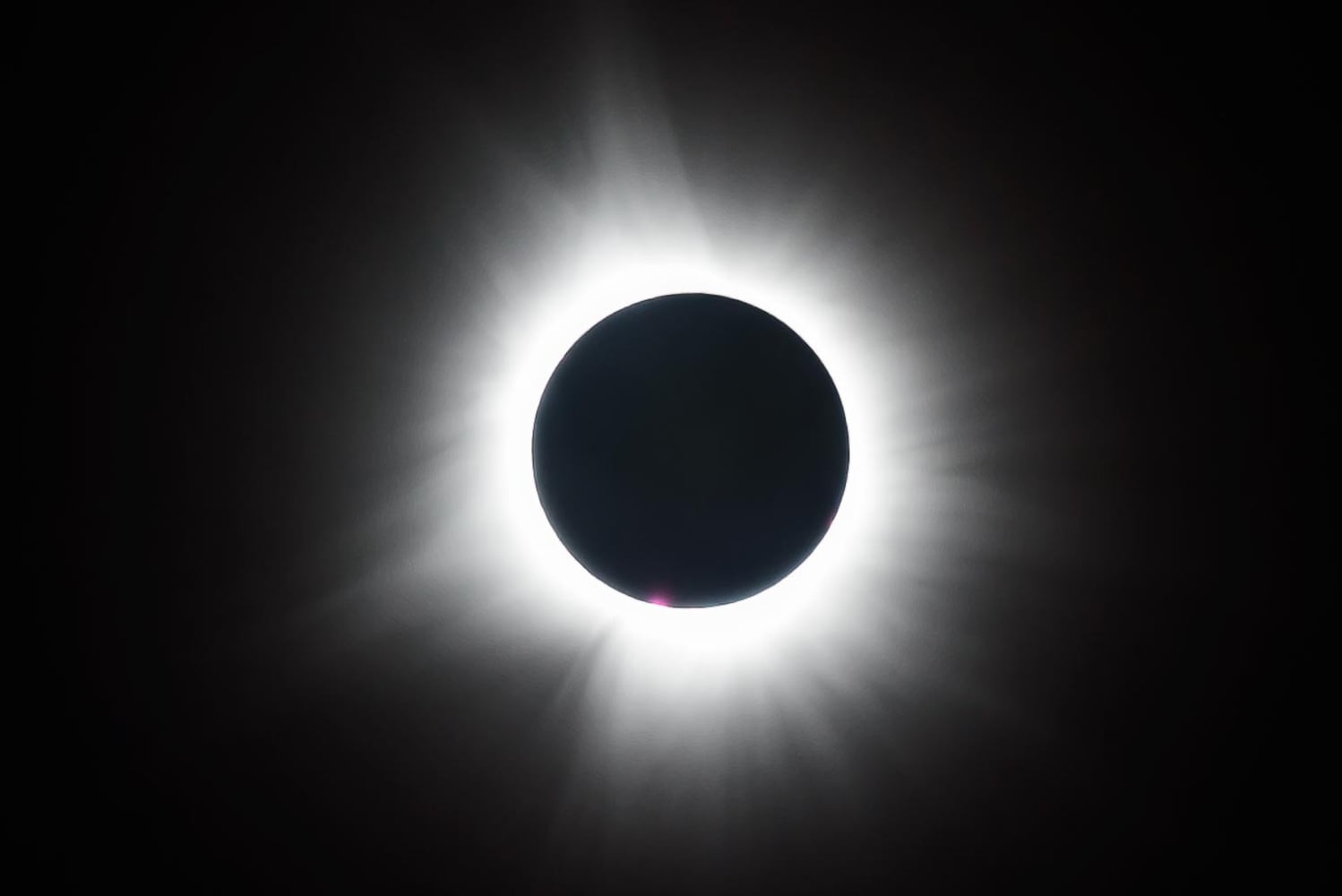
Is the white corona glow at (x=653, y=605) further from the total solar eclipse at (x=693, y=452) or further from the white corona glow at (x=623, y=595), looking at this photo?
the total solar eclipse at (x=693, y=452)

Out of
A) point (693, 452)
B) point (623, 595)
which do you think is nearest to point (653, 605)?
point (623, 595)

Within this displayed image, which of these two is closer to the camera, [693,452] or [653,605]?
A: [693,452]

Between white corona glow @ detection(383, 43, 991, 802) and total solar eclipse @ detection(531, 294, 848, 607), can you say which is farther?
white corona glow @ detection(383, 43, 991, 802)

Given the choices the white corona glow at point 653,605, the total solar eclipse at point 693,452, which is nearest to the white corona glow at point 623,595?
the white corona glow at point 653,605

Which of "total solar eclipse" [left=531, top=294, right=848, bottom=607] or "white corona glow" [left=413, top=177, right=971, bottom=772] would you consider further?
"white corona glow" [left=413, top=177, right=971, bottom=772]

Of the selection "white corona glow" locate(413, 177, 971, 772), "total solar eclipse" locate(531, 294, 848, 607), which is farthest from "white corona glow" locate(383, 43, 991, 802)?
"total solar eclipse" locate(531, 294, 848, 607)

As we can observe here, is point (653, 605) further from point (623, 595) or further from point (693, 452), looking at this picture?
point (693, 452)

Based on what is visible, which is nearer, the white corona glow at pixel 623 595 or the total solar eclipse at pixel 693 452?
the total solar eclipse at pixel 693 452

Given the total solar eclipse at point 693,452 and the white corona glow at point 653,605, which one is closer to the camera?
the total solar eclipse at point 693,452

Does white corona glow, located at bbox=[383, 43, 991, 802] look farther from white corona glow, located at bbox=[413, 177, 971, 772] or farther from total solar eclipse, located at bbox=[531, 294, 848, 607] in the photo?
total solar eclipse, located at bbox=[531, 294, 848, 607]
